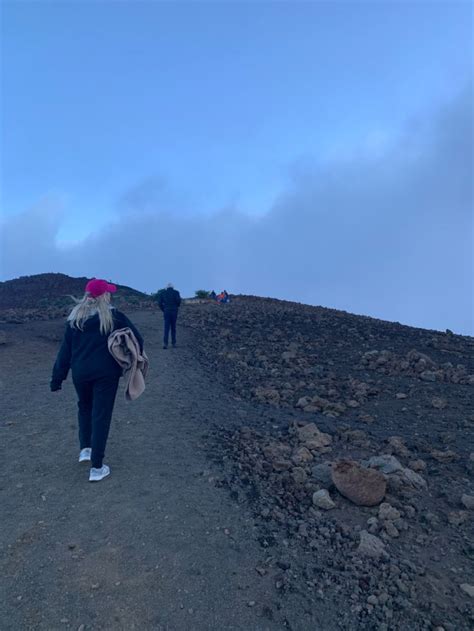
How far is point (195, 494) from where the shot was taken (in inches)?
181

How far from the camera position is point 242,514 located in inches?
168

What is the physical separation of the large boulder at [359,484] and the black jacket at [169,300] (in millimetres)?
8797

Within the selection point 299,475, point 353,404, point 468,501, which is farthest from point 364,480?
point 353,404

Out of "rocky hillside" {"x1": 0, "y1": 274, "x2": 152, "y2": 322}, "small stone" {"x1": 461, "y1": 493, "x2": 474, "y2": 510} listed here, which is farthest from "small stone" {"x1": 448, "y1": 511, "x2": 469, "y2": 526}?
"rocky hillside" {"x1": 0, "y1": 274, "x2": 152, "y2": 322}

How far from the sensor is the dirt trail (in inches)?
122

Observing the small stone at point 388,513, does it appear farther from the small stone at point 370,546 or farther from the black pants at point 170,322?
the black pants at point 170,322

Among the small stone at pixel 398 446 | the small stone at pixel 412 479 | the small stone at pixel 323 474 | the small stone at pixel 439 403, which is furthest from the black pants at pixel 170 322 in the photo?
the small stone at pixel 412 479

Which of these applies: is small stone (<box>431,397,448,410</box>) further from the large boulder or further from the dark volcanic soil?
the large boulder

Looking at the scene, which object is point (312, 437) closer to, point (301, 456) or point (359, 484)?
point (301, 456)

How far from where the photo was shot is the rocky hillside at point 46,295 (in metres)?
22.7

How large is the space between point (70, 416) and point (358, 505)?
14.1 feet

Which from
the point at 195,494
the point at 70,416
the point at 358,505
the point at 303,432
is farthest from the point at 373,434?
the point at 70,416

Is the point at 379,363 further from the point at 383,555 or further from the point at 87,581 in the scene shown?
the point at 87,581

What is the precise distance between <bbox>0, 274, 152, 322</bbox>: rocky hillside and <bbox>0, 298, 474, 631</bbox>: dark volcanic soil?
14.3 meters
